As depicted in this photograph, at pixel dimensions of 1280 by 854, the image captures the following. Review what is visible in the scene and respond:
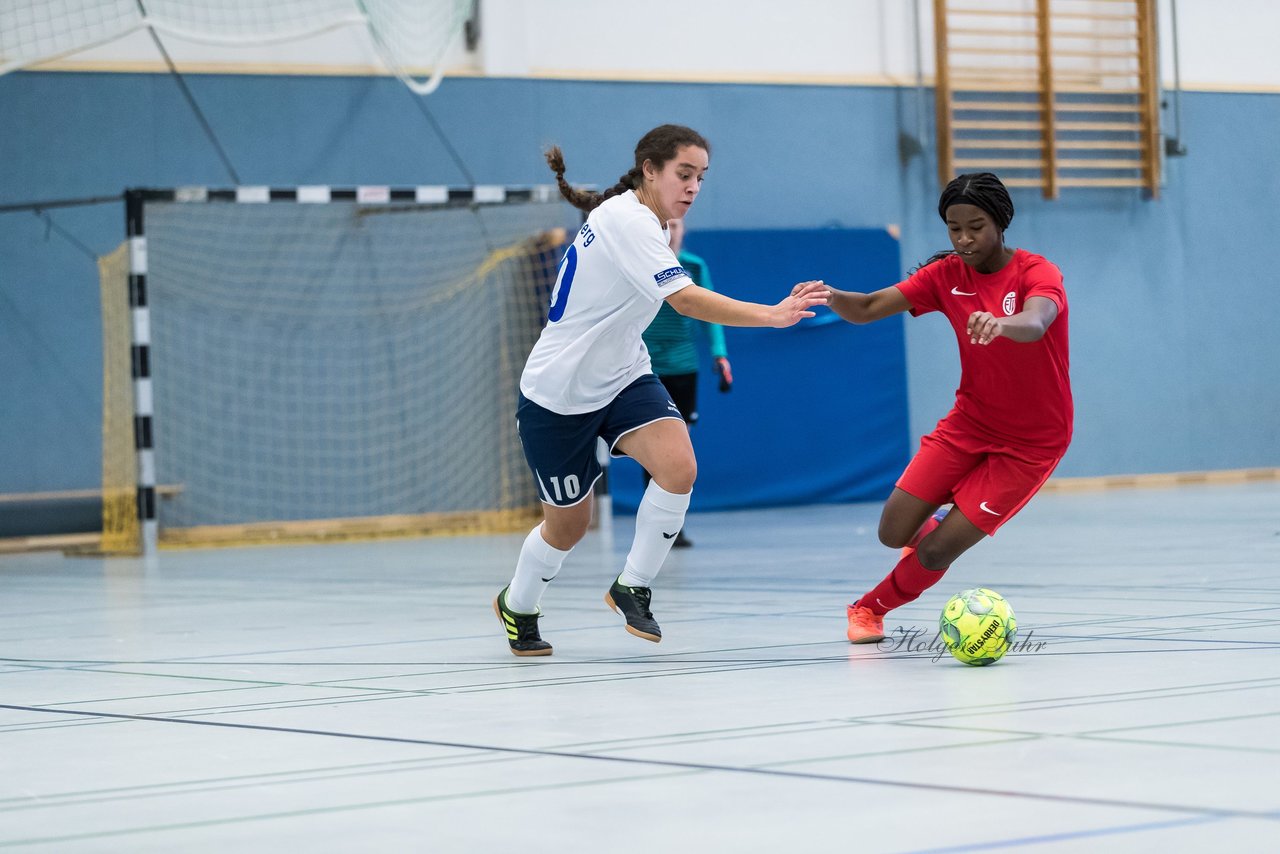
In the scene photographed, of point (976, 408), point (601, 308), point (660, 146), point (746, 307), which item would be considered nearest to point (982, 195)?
point (976, 408)

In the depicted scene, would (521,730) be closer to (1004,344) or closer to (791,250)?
(1004,344)

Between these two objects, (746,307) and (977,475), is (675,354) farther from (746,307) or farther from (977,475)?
(746,307)

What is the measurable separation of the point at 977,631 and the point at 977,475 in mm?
816

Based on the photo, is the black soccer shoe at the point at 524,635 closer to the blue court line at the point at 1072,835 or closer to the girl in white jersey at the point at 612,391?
the girl in white jersey at the point at 612,391

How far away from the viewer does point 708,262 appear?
14.7m

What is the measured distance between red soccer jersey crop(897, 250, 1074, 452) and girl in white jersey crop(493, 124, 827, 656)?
0.52 m

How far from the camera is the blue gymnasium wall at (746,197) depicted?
505 inches

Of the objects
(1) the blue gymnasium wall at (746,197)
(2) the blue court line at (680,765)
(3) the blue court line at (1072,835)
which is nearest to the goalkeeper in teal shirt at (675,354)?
(1) the blue gymnasium wall at (746,197)

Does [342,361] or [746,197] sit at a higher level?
[746,197]

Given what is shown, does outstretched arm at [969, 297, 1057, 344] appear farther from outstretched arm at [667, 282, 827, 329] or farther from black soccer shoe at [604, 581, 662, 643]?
black soccer shoe at [604, 581, 662, 643]

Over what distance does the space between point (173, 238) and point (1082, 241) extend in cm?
796

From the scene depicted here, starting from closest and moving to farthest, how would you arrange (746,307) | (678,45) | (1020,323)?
(1020,323) → (746,307) → (678,45)

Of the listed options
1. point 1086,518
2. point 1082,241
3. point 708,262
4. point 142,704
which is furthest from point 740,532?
point 142,704

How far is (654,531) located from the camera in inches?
198
